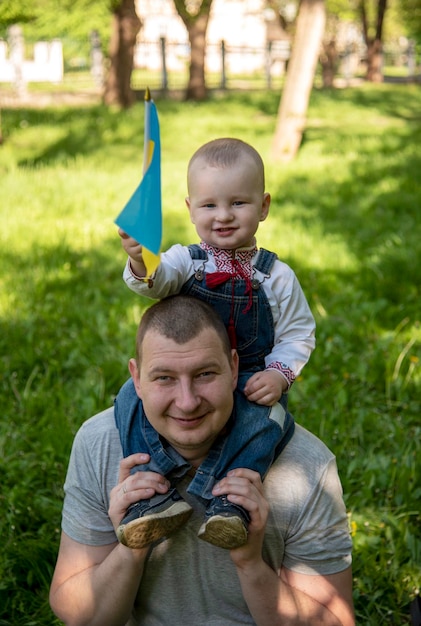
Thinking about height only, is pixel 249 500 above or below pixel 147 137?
below

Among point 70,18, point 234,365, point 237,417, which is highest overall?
point 234,365

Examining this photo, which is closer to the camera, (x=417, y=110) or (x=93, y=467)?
(x=93, y=467)

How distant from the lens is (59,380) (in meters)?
4.60

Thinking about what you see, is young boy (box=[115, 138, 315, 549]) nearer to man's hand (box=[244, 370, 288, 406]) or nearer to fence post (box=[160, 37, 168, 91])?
man's hand (box=[244, 370, 288, 406])

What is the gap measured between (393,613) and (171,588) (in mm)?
1045

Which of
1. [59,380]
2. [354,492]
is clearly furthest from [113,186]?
[354,492]

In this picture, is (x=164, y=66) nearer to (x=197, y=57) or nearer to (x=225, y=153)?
(x=197, y=57)

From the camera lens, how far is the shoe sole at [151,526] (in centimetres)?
206

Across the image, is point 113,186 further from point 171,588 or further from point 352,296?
point 171,588

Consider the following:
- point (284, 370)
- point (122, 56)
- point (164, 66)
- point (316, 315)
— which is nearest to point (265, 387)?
point (284, 370)

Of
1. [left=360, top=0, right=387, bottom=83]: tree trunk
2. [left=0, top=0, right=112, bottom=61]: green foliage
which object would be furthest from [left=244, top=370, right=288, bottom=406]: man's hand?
[left=360, top=0, right=387, bottom=83]: tree trunk

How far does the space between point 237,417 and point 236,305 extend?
0.91 feet

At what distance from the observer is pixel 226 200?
225cm

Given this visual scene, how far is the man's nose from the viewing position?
207 centimetres
